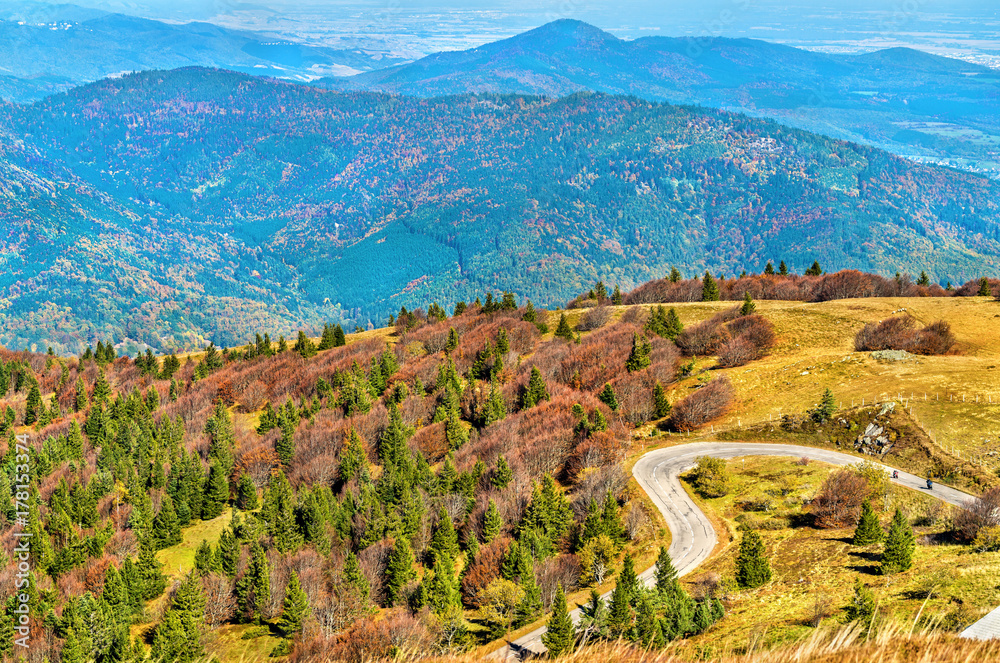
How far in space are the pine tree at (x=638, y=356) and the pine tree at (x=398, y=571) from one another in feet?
167

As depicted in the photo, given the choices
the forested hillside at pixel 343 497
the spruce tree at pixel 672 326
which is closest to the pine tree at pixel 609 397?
the forested hillside at pixel 343 497

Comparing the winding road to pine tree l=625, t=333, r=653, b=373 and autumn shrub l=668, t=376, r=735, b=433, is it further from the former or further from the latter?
pine tree l=625, t=333, r=653, b=373

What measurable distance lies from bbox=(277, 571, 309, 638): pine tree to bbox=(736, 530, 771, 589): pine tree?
32.6 metres

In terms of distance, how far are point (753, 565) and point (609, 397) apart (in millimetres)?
46279

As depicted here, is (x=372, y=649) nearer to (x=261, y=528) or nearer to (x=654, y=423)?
(x=261, y=528)

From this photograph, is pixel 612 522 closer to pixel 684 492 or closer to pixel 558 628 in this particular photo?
pixel 684 492

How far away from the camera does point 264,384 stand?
138m

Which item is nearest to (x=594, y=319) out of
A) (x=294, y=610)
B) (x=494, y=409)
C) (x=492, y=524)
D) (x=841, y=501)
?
(x=494, y=409)

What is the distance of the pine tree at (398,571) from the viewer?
67625 millimetres

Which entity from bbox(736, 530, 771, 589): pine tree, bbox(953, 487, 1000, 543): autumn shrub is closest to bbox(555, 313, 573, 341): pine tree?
bbox(736, 530, 771, 589): pine tree

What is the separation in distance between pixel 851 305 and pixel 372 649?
10161 cm

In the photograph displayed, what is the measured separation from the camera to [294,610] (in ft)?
202

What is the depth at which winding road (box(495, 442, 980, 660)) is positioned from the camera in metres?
58.7

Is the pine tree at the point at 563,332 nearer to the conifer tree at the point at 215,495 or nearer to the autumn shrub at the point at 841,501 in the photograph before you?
the conifer tree at the point at 215,495
